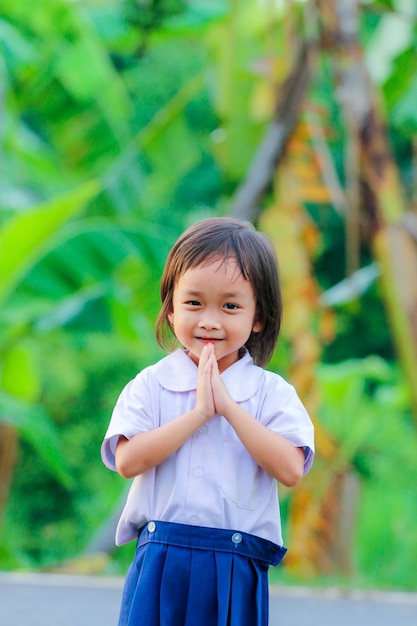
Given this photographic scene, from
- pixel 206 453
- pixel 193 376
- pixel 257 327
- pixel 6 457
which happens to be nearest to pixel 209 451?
pixel 206 453

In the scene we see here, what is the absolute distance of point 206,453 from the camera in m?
1.43

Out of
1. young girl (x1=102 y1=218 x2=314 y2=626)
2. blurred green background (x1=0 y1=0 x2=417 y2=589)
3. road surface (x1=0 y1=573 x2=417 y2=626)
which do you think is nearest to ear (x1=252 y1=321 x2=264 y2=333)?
young girl (x1=102 y1=218 x2=314 y2=626)

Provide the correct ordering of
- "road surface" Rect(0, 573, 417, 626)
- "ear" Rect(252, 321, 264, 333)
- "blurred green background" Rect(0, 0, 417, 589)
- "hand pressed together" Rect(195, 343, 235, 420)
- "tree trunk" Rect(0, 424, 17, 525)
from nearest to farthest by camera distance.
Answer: "hand pressed together" Rect(195, 343, 235, 420) < "ear" Rect(252, 321, 264, 333) < "road surface" Rect(0, 573, 417, 626) < "blurred green background" Rect(0, 0, 417, 589) < "tree trunk" Rect(0, 424, 17, 525)

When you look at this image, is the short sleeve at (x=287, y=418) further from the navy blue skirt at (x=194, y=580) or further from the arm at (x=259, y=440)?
the navy blue skirt at (x=194, y=580)

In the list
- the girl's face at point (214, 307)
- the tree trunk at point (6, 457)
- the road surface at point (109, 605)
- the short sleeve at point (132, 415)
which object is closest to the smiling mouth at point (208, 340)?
the girl's face at point (214, 307)

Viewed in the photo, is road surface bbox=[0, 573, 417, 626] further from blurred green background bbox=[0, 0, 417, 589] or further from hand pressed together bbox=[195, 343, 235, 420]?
hand pressed together bbox=[195, 343, 235, 420]

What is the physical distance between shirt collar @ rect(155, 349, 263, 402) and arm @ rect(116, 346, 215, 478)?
0.06 metres

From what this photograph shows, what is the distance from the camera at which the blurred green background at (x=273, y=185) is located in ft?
17.2

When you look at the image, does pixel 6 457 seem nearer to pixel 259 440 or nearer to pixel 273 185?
pixel 273 185

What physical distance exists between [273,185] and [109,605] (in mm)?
2566

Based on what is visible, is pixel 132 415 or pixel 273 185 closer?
pixel 132 415

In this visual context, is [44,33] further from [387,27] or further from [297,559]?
[297,559]

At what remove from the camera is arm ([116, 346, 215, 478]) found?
1386mm

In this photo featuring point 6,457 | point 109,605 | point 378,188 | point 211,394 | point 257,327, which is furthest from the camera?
point 6,457
